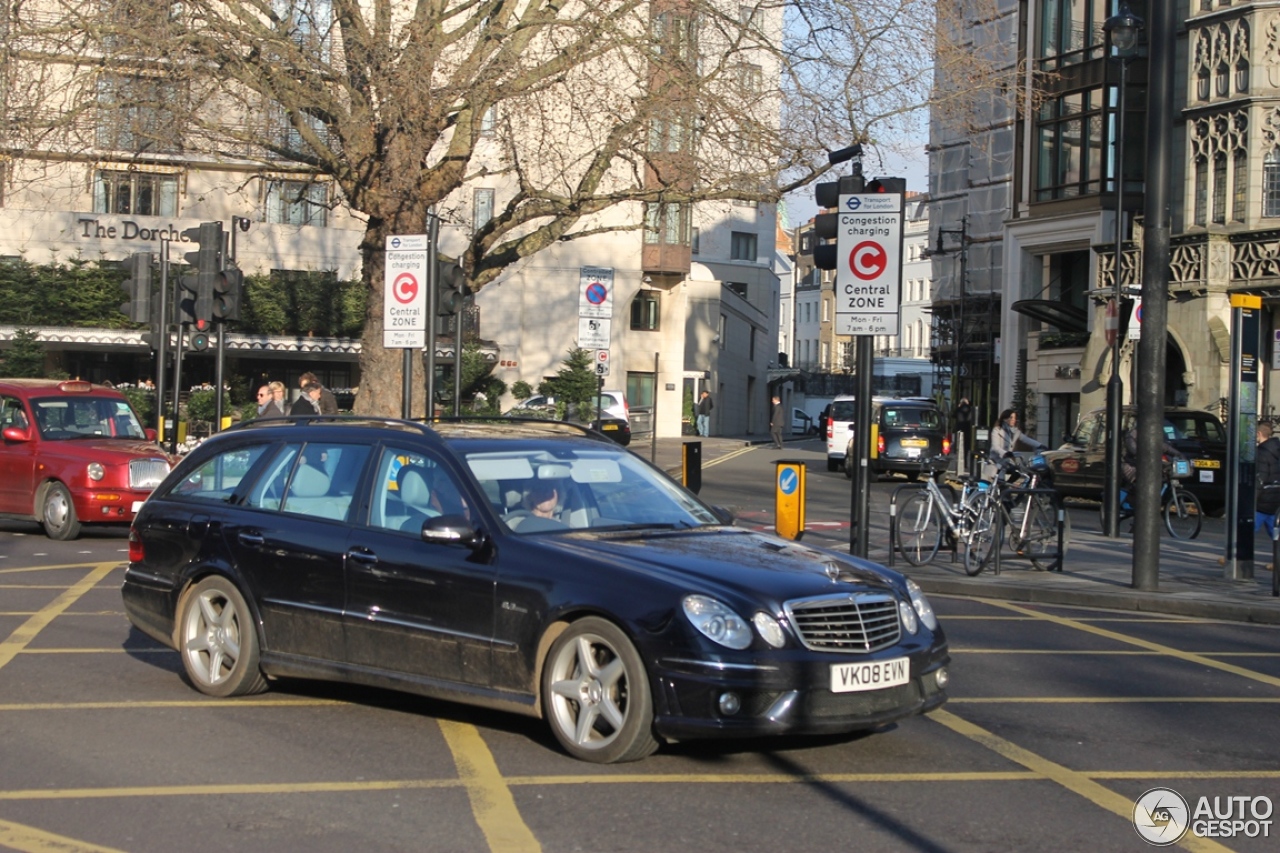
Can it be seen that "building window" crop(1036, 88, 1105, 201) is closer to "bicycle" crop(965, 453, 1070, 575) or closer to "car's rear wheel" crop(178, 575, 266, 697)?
"bicycle" crop(965, 453, 1070, 575)

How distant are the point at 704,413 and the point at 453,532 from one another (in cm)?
4929

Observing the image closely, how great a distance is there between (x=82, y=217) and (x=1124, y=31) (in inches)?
1574

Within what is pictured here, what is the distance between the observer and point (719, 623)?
6312 millimetres

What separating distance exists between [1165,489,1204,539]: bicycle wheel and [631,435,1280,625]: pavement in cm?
22

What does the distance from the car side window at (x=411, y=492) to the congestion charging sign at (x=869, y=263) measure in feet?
22.1

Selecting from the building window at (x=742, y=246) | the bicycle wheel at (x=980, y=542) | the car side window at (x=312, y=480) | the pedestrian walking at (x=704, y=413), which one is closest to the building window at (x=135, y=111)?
the bicycle wheel at (x=980, y=542)

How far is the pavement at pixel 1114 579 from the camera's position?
13.0 m

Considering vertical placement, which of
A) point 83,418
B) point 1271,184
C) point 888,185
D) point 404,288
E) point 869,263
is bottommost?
point 83,418

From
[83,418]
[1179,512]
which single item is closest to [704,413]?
[1179,512]

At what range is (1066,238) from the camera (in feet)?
137

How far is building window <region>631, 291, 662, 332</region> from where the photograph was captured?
58.0m

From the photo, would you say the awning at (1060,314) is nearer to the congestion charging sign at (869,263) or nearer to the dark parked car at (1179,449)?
the dark parked car at (1179,449)

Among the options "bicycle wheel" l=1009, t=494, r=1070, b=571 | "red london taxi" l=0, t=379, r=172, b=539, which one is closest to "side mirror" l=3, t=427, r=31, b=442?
"red london taxi" l=0, t=379, r=172, b=539

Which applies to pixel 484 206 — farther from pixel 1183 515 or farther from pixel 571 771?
pixel 571 771
